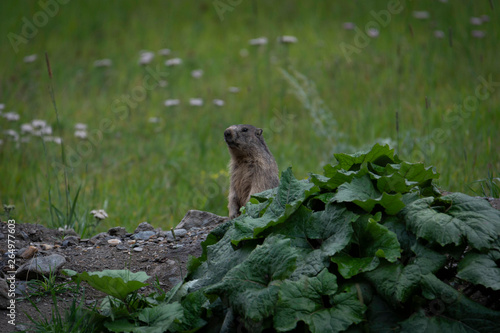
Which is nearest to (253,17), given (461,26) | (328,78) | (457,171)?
(328,78)

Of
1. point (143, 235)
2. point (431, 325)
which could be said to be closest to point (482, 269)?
point (431, 325)

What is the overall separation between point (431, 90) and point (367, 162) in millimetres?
5788

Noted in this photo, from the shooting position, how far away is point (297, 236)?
2.97 m

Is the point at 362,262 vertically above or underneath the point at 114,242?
above

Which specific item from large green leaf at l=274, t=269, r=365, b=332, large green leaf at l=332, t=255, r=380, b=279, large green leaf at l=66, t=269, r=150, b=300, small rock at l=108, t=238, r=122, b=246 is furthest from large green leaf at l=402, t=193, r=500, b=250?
small rock at l=108, t=238, r=122, b=246

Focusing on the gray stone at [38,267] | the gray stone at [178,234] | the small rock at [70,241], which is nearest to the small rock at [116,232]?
the small rock at [70,241]

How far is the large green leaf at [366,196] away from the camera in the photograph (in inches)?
112

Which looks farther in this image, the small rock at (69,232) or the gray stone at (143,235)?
the small rock at (69,232)

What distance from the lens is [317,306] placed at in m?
2.64

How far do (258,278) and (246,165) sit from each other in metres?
2.92

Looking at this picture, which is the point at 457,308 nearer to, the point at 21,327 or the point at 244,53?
the point at 21,327

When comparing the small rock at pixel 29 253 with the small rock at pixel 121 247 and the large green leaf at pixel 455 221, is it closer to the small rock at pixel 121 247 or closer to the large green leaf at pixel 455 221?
the small rock at pixel 121 247

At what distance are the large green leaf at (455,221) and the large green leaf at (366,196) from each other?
2.9 inches

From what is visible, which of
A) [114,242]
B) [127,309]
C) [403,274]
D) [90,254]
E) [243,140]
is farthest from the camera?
[243,140]
